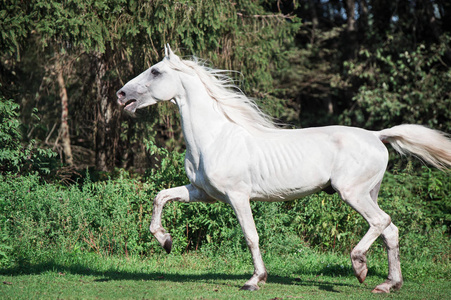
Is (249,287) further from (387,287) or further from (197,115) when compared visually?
(197,115)

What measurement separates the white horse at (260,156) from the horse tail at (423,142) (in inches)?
0.4

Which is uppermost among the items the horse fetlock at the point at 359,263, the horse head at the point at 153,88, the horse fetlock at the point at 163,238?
the horse head at the point at 153,88

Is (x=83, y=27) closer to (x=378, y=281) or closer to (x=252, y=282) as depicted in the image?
(x=252, y=282)

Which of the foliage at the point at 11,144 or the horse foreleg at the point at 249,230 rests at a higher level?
the foliage at the point at 11,144

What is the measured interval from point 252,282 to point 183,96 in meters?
2.29

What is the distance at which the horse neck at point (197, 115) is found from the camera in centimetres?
605

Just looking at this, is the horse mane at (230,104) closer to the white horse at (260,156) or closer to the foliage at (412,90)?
the white horse at (260,156)

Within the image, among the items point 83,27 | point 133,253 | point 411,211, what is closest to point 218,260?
point 133,253

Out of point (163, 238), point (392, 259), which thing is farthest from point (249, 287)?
point (392, 259)

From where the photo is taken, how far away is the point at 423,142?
5984 mm

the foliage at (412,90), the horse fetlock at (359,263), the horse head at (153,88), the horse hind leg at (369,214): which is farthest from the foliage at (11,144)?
the foliage at (412,90)

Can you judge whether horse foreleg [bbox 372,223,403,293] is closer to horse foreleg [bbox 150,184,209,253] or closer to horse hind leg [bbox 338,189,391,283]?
horse hind leg [bbox 338,189,391,283]

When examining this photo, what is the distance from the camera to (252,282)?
5.71 m

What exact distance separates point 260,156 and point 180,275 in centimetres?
204
